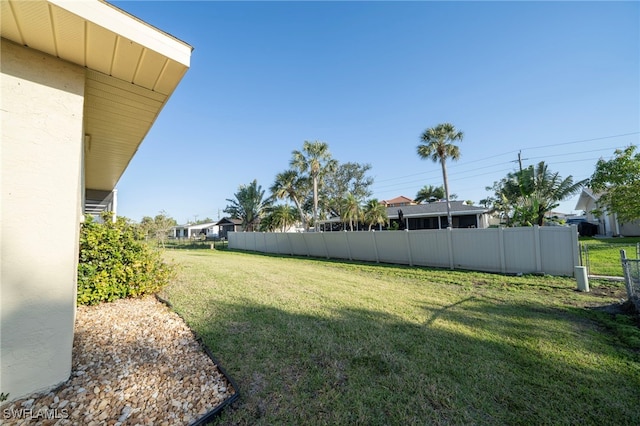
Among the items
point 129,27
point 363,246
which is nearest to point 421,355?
point 129,27

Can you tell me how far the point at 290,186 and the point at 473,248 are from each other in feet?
68.3

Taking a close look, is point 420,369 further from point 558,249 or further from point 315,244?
point 315,244

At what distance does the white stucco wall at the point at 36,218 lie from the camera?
6.57ft

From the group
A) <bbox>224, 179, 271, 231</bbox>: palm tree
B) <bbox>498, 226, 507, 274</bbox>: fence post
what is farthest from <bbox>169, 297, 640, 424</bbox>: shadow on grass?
<bbox>224, 179, 271, 231</bbox>: palm tree

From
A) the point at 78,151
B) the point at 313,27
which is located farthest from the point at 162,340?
the point at 313,27

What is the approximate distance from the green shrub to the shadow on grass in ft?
5.15

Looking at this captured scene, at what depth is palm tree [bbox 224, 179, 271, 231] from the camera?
32094 mm

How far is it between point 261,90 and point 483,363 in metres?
13.8

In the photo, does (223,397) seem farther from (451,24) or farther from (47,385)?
(451,24)

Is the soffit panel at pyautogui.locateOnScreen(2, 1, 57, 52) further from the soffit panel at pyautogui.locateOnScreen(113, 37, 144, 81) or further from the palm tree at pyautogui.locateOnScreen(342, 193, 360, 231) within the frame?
the palm tree at pyautogui.locateOnScreen(342, 193, 360, 231)

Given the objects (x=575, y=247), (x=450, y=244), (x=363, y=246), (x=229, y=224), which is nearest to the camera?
(x=575, y=247)

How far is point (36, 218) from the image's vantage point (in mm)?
2125

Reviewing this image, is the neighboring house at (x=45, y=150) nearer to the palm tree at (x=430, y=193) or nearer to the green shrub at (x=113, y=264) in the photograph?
the green shrub at (x=113, y=264)

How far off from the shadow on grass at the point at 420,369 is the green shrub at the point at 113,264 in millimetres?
1570
